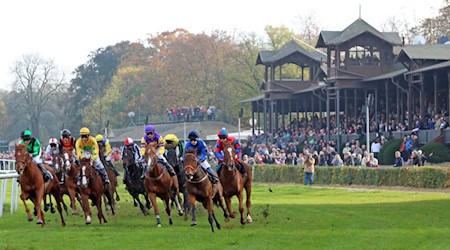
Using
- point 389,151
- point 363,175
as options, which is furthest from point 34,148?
point 389,151

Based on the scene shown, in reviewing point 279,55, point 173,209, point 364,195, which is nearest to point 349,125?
point 279,55

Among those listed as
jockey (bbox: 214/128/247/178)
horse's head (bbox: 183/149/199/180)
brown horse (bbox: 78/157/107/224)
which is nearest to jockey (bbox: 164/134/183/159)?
brown horse (bbox: 78/157/107/224)

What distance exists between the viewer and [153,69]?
89375mm

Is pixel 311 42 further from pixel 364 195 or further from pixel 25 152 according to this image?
pixel 25 152

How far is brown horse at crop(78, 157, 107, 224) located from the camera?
19016 millimetres

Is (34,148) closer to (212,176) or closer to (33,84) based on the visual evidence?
(212,176)

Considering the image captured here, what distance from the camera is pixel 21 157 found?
18.0 meters

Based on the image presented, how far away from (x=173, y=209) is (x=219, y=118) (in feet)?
175

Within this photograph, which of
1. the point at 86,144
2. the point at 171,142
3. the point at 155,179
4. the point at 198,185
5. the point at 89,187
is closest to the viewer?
the point at 198,185

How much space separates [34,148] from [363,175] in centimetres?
1840

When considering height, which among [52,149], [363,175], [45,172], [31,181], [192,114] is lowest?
[363,175]

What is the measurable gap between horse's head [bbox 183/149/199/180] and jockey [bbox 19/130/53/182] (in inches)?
131

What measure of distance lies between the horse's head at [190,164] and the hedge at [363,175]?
1469cm

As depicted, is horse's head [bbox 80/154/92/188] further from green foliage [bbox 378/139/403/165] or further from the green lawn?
green foliage [bbox 378/139/403/165]
